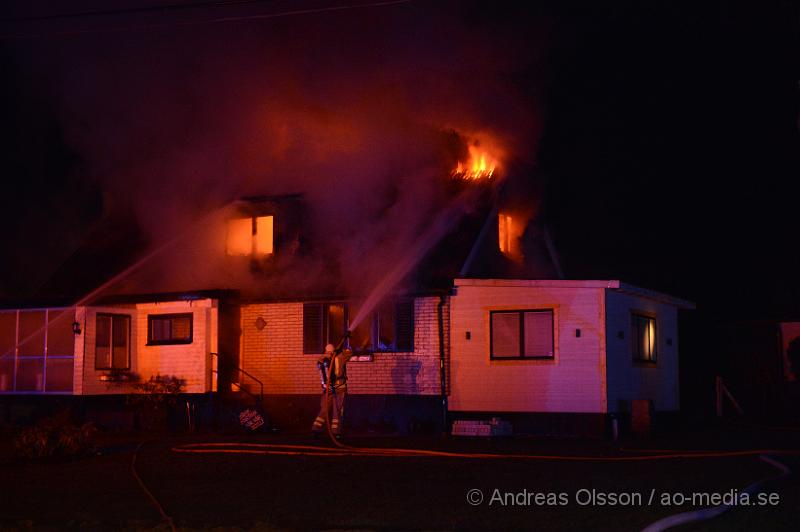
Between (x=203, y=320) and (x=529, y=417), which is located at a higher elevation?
(x=203, y=320)

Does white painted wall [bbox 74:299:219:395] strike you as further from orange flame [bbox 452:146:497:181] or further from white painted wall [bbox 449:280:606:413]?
orange flame [bbox 452:146:497:181]

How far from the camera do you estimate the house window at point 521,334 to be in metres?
19.2

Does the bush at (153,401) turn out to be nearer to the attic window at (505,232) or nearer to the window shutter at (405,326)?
the window shutter at (405,326)

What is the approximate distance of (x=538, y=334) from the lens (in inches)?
760

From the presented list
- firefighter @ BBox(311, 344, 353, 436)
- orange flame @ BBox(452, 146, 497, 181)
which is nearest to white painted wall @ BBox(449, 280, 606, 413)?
firefighter @ BBox(311, 344, 353, 436)

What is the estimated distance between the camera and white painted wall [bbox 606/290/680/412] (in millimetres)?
18984

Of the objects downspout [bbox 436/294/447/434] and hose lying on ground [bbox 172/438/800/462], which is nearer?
hose lying on ground [bbox 172/438/800/462]

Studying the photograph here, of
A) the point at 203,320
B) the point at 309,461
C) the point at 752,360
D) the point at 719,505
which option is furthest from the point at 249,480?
the point at 752,360

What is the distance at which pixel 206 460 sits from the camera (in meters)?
14.5

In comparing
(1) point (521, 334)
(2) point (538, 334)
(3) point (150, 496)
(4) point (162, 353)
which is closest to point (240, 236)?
(4) point (162, 353)

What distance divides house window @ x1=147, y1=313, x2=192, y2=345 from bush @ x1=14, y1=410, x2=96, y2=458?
22.3 feet

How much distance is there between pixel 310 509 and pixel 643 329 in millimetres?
13077

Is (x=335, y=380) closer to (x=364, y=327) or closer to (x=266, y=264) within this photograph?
(x=364, y=327)

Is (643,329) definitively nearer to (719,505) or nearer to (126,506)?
(719,505)
